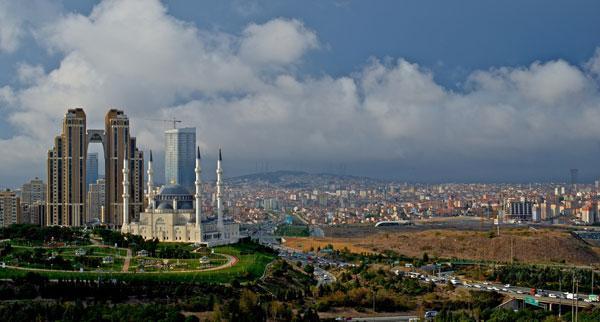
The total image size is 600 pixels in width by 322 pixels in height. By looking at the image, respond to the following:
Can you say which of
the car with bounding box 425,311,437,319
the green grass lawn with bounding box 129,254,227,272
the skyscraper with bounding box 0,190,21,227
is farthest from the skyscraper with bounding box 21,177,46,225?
the car with bounding box 425,311,437,319

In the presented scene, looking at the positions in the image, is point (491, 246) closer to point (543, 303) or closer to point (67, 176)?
point (543, 303)

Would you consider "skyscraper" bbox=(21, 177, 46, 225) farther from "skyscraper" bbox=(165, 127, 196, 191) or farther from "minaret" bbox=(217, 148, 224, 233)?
"skyscraper" bbox=(165, 127, 196, 191)

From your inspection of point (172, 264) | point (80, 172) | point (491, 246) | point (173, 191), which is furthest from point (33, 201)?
point (491, 246)

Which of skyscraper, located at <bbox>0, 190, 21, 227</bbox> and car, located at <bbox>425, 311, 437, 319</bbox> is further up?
skyscraper, located at <bbox>0, 190, 21, 227</bbox>

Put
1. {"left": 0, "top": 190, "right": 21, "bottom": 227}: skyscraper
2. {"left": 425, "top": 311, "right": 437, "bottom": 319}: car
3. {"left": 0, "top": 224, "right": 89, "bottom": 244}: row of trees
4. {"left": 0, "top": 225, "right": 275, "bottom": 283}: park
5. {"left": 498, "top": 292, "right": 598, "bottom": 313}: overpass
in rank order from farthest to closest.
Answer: {"left": 0, "top": 190, "right": 21, "bottom": 227}: skyscraper < {"left": 0, "top": 224, "right": 89, "bottom": 244}: row of trees < {"left": 0, "top": 225, "right": 275, "bottom": 283}: park < {"left": 498, "top": 292, "right": 598, "bottom": 313}: overpass < {"left": 425, "top": 311, "right": 437, "bottom": 319}: car

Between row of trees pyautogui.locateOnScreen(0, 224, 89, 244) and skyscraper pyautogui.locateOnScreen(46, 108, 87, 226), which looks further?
skyscraper pyautogui.locateOnScreen(46, 108, 87, 226)

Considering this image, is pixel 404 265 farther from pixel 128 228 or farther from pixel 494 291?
pixel 128 228

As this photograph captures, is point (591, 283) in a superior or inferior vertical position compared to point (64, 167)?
inferior

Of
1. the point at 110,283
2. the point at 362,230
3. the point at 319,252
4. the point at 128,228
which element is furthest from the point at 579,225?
the point at 110,283
